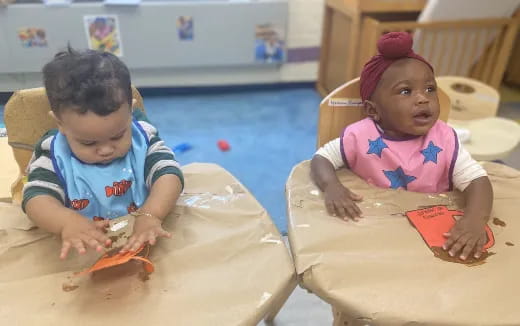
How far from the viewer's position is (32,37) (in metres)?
1.26

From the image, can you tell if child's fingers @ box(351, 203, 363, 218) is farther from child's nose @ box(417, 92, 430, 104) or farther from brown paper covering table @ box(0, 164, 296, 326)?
child's nose @ box(417, 92, 430, 104)

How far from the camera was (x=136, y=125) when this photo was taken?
920mm

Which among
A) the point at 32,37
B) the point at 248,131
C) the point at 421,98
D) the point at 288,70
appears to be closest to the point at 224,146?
the point at 248,131

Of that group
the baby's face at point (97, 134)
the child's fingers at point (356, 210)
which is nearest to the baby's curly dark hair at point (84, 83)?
the baby's face at point (97, 134)

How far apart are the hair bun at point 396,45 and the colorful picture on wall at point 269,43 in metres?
1.69

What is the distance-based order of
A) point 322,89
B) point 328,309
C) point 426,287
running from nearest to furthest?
point 426,287
point 328,309
point 322,89

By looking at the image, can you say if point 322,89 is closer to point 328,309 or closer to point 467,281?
point 328,309

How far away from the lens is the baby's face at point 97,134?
2.52 ft

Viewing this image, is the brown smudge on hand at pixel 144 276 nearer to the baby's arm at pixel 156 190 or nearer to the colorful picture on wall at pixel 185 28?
the baby's arm at pixel 156 190

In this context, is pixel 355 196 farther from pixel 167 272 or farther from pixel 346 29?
pixel 346 29

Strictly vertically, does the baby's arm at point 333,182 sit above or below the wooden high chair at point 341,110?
below

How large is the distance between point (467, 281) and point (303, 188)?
35 cm

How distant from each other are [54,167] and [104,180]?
90mm

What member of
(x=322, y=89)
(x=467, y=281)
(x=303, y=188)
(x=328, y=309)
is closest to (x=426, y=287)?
(x=467, y=281)
